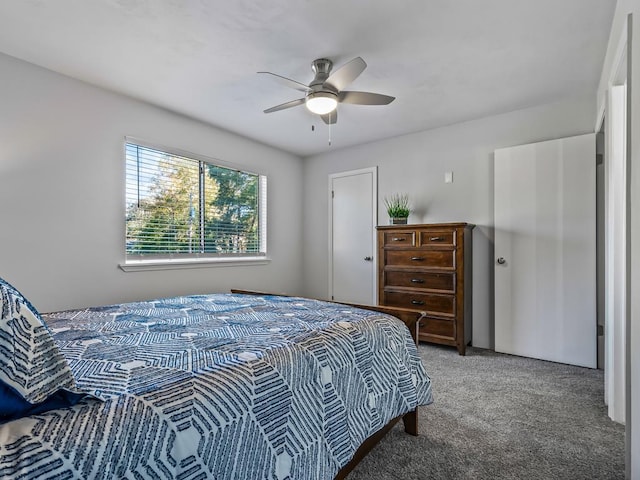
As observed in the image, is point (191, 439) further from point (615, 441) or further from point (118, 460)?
point (615, 441)

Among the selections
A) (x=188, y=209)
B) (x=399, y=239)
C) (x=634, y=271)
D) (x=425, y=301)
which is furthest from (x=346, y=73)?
(x=425, y=301)

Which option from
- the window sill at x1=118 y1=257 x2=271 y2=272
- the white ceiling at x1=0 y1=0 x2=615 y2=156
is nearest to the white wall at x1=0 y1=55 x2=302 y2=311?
the window sill at x1=118 y1=257 x2=271 y2=272

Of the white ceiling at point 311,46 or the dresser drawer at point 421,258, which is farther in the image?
the dresser drawer at point 421,258

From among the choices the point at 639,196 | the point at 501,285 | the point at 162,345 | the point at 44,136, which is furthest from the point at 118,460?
the point at 501,285

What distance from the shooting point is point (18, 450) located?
648 millimetres

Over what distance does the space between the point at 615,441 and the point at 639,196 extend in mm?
1407

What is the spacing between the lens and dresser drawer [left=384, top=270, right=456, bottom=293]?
346cm

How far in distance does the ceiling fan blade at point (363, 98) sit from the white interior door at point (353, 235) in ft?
6.35

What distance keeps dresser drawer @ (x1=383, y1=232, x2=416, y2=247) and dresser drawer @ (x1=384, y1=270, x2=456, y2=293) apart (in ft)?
1.00

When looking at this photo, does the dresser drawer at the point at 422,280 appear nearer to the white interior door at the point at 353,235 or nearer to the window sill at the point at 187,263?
the white interior door at the point at 353,235

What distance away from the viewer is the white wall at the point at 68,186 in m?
2.50

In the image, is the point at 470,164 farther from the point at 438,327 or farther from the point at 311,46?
the point at 311,46

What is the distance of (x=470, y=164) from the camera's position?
148 inches

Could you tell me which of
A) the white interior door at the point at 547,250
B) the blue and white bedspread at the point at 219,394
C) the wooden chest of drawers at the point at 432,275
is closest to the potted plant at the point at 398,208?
the wooden chest of drawers at the point at 432,275
